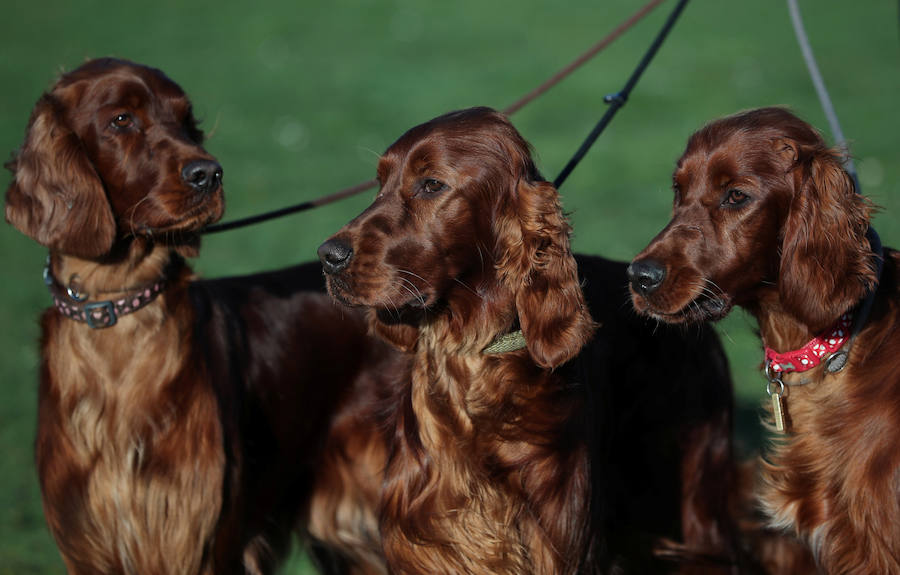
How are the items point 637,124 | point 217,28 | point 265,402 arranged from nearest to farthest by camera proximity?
1. point 265,402
2. point 637,124
3. point 217,28

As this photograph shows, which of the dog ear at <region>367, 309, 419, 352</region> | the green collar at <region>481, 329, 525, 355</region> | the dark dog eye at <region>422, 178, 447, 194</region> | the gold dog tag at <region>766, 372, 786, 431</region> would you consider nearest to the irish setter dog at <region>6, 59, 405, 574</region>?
the dog ear at <region>367, 309, 419, 352</region>

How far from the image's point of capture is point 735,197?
320 cm

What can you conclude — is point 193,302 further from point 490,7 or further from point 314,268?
point 490,7

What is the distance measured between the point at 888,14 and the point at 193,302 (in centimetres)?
2004

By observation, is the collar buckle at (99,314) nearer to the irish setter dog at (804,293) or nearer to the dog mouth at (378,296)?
the dog mouth at (378,296)

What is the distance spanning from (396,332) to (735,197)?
1.13 meters

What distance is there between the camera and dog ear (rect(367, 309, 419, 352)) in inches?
135

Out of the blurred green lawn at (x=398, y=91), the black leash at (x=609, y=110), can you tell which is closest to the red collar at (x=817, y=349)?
the black leash at (x=609, y=110)

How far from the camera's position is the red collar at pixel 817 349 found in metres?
3.19

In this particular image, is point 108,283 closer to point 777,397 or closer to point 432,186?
point 432,186

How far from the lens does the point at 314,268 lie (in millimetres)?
4445

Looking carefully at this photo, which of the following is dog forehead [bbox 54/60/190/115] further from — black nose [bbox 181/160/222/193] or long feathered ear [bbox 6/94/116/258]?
black nose [bbox 181/160/222/193]

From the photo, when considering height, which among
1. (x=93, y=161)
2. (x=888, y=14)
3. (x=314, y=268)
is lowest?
(x=888, y=14)

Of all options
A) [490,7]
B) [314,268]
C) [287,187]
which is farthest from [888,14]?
[314,268]
